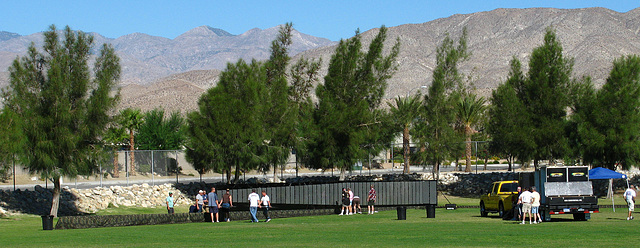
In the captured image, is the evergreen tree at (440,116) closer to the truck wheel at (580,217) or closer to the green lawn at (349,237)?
the truck wheel at (580,217)

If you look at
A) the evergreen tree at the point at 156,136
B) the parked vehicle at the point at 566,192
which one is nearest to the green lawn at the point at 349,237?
the parked vehicle at the point at 566,192

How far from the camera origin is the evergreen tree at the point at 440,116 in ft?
173

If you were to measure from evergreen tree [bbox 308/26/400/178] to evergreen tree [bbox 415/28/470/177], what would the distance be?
3.54m

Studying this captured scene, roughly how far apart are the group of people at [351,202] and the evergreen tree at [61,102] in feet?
44.0

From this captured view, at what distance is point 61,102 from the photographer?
37.2 metres

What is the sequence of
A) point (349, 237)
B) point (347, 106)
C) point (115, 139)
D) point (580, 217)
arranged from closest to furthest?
point (349, 237) → point (580, 217) → point (347, 106) → point (115, 139)

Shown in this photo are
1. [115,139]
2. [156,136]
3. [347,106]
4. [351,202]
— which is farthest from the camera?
[156,136]

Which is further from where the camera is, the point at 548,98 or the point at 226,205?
the point at 548,98

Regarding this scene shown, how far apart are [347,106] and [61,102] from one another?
71.3 ft

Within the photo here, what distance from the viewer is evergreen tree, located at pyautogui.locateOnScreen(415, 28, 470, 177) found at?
2078 inches

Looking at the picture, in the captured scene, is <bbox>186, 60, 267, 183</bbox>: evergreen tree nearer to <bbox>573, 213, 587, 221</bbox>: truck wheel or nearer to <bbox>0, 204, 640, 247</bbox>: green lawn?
<bbox>0, 204, 640, 247</bbox>: green lawn

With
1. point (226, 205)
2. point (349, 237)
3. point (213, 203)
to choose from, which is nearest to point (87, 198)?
point (226, 205)

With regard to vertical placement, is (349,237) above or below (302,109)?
below

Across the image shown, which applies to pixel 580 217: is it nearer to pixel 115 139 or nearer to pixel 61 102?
pixel 61 102
